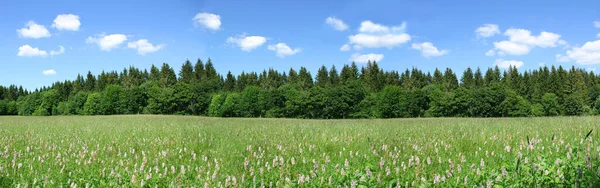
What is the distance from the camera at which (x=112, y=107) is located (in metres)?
91.7

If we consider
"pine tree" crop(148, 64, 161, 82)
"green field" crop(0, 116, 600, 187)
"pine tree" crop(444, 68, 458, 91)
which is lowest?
"green field" crop(0, 116, 600, 187)

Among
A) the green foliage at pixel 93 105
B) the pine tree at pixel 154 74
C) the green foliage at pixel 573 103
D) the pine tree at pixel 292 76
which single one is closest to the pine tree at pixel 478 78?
the green foliage at pixel 573 103

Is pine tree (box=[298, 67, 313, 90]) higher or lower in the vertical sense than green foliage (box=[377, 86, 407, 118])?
higher

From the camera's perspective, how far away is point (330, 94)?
7350 cm

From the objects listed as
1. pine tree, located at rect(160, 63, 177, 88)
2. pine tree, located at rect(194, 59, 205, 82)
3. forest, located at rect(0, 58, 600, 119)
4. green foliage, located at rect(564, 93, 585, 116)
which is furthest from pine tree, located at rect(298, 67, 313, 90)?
green foliage, located at rect(564, 93, 585, 116)

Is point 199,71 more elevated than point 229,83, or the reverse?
Answer: point 199,71

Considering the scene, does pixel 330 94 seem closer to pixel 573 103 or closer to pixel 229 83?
pixel 229 83

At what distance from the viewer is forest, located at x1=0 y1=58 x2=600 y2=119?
76750 mm

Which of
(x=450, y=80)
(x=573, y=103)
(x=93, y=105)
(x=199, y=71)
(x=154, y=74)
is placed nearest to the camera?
(x=573, y=103)

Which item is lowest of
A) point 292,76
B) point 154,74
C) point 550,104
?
point 550,104

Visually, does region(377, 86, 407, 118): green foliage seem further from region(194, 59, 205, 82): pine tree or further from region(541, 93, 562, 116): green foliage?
region(194, 59, 205, 82): pine tree

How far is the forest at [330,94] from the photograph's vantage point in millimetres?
76750

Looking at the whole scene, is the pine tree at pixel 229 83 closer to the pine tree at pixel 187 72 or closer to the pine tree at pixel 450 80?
the pine tree at pixel 187 72

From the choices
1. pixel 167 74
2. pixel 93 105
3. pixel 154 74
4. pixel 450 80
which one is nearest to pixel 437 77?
pixel 450 80
